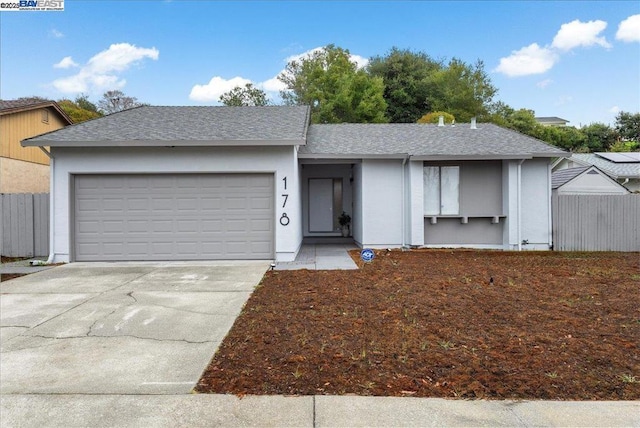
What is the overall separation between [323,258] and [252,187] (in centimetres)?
252

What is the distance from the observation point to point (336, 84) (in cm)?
2942

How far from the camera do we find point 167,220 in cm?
978

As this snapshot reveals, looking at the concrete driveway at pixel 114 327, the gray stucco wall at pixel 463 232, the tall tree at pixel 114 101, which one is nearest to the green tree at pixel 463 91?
the gray stucco wall at pixel 463 232

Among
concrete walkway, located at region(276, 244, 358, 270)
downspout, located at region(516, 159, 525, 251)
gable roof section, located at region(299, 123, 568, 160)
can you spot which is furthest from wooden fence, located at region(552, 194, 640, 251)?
concrete walkway, located at region(276, 244, 358, 270)

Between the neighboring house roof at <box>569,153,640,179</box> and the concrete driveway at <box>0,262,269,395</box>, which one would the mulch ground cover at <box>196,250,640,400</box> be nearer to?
the concrete driveway at <box>0,262,269,395</box>

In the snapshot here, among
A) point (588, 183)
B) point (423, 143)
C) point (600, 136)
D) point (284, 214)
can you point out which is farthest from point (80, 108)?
point (600, 136)

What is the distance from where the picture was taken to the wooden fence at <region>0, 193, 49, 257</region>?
1062 cm

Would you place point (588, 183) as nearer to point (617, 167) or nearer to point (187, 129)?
point (617, 167)

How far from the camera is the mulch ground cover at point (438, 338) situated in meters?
3.17

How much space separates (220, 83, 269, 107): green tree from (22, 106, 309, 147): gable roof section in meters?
22.9

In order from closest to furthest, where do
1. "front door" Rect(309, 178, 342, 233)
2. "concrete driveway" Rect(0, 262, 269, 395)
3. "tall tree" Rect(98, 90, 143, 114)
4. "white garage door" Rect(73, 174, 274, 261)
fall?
1. "concrete driveway" Rect(0, 262, 269, 395)
2. "white garage door" Rect(73, 174, 274, 261)
3. "front door" Rect(309, 178, 342, 233)
4. "tall tree" Rect(98, 90, 143, 114)

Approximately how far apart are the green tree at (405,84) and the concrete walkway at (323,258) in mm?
22982

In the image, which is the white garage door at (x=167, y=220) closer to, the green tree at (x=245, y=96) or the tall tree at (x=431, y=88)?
the tall tree at (x=431, y=88)

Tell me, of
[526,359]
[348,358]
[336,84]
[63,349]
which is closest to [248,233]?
[63,349]
